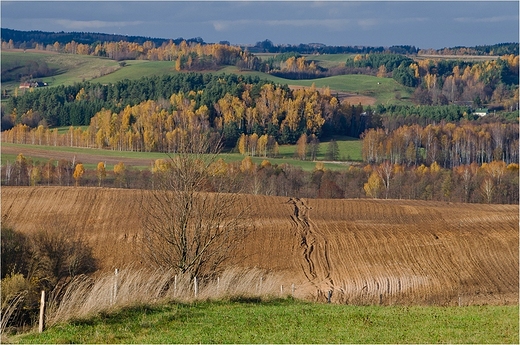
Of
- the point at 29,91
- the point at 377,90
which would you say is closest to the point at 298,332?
the point at 29,91

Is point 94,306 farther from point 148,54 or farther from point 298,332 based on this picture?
point 148,54

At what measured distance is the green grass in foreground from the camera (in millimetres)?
12586

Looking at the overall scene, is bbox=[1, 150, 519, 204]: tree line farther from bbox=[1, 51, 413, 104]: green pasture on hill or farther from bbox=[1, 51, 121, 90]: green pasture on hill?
bbox=[1, 51, 121, 90]: green pasture on hill

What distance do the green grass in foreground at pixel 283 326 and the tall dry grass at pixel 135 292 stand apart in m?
0.24

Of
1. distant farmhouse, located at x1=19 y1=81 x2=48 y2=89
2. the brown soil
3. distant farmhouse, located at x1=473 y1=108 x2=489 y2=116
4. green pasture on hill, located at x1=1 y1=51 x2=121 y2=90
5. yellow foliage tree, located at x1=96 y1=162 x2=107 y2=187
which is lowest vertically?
yellow foliage tree, located at x1=96 y1=162 x2=107 y2=187

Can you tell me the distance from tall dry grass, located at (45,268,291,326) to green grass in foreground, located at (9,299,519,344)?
242mm

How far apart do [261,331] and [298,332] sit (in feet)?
2.12

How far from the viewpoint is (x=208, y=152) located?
76.6 feet

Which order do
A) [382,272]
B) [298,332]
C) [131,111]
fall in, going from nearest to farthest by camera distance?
[298,332] < [382,272] < [131,111]

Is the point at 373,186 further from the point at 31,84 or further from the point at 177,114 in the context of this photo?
the point at 31,84

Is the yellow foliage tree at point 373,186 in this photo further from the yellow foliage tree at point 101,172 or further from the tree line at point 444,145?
the yellow foliage tree at point 101,172

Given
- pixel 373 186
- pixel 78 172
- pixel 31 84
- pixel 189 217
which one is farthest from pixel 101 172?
pixel 31 84

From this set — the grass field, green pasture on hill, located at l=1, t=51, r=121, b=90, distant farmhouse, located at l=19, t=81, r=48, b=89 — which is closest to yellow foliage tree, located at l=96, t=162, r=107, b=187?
the grass field

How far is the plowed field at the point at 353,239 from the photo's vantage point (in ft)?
112
